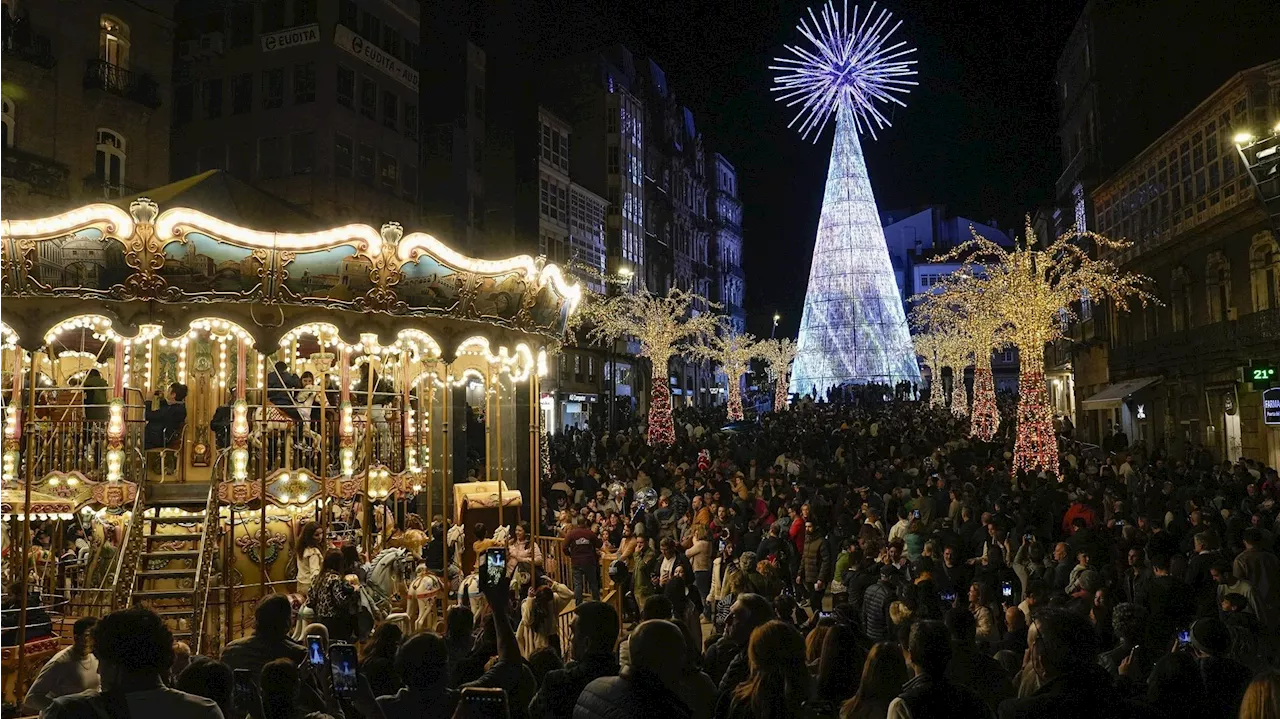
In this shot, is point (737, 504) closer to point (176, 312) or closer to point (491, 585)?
point (176, 312)

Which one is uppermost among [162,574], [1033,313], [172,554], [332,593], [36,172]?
[36,172]

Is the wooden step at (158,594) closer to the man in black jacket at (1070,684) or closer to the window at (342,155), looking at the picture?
the man in black jacket at (1070,684)

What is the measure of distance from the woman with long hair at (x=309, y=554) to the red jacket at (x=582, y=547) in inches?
145

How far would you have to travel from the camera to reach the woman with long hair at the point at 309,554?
11.5 m

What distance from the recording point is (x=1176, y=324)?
33469 mm

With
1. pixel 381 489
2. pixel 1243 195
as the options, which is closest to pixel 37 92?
pixel 381 489

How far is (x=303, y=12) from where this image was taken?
31.6 metres

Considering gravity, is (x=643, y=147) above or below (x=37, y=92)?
above

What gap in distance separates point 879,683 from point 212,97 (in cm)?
3371

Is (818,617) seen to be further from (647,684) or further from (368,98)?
(368,98)

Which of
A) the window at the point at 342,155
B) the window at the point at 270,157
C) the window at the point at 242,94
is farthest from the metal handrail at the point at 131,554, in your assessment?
the window at the point at 242,94

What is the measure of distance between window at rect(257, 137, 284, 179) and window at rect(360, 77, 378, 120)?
301 cm

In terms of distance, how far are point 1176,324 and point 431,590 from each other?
99.5 feet

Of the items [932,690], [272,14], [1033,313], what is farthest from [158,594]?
[272,14]
